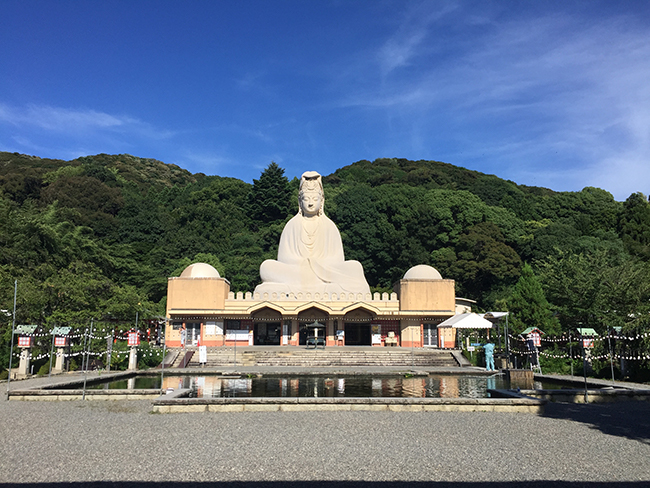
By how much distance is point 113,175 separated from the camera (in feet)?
199

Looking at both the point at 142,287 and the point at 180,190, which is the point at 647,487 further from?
the point at 180,190

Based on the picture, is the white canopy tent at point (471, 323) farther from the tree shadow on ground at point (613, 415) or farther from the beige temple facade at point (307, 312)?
the beige temple facade at point (307, 312)

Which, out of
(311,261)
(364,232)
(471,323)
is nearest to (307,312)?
(311,261)

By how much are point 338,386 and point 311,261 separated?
18591 millimetres

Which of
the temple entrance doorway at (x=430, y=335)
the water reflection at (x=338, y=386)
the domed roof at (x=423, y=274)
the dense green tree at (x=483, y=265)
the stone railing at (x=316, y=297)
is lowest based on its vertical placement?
the water reflection at (x=338, y=386)

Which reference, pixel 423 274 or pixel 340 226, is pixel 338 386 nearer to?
pixel 423 274

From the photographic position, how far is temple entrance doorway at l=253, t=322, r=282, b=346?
2934cm

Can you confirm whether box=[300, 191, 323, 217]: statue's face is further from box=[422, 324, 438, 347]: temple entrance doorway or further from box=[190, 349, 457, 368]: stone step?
box=[190, 349, 457, 368]: stone step

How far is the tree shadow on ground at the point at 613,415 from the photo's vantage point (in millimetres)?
7495

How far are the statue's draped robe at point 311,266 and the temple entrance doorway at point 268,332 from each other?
1.89m

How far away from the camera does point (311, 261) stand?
31.9 m

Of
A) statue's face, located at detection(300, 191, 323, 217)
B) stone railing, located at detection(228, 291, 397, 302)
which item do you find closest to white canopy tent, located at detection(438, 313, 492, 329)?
stone railing, located at detection(228, 291, 397, 302)

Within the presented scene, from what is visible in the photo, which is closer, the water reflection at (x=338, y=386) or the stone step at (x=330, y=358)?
the water reflection at (x=338, y=386)

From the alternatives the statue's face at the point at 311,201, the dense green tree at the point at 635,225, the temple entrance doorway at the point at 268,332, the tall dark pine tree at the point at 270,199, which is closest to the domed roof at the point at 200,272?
the temple entrance doorway at the point at 268,332
